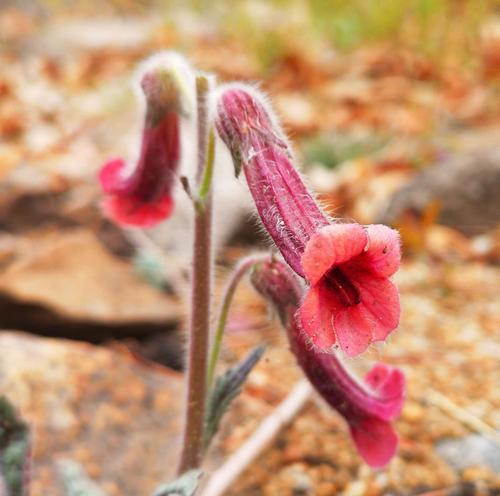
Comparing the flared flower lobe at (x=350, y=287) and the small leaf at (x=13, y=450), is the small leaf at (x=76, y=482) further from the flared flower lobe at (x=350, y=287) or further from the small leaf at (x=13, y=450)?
the flared flower lobe at (x=350, y=287)

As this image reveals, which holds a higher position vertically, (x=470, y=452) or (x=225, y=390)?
(x=225, y=390)

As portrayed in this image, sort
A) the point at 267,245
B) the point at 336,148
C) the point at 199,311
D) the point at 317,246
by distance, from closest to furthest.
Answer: the point at 317,246 → the point at 199,311 → the point at 267,245 → the point at 336,148

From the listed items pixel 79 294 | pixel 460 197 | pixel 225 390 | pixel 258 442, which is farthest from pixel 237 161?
pixel 460 197

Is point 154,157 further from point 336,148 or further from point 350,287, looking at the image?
point 336,148

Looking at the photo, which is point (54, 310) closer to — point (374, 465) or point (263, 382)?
point (263, 382)

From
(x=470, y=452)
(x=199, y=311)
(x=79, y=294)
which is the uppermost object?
(x=199, y=311)

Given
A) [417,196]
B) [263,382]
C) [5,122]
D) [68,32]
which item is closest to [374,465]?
[263,382]

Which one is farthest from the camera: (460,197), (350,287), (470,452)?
(460,197)

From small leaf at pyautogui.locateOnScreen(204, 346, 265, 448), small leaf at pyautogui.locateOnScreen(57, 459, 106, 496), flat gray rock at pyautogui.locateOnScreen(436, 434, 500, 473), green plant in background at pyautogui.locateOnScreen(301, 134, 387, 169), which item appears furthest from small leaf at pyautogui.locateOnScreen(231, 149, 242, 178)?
green plant in background at pyautogui.locateOnScreen(301, 134, 387, 169)

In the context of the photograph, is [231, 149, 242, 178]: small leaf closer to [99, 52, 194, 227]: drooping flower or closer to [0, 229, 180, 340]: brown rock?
[99, 52, 194, 227]: drooping flower
